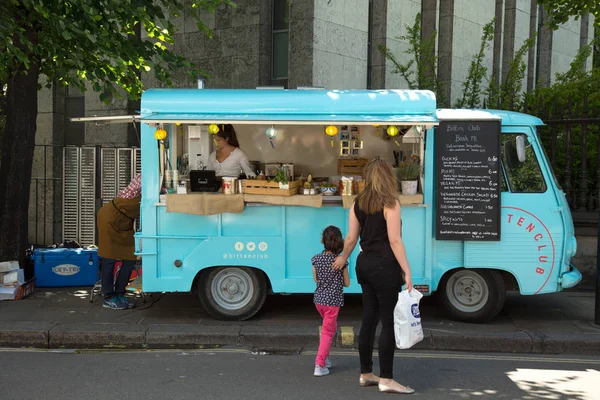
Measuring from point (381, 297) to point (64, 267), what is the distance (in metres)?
5.70

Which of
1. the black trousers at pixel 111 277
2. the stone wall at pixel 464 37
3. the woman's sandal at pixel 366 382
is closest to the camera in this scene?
the woman's sandal at pixel 366 382

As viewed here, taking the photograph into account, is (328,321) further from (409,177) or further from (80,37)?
(80,37)

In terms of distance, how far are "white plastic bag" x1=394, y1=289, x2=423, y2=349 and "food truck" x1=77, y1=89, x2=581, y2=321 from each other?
6.79ft

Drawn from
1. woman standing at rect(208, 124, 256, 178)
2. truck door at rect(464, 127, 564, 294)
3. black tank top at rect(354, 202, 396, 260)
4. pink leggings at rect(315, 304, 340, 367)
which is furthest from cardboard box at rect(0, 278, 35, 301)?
truck door at rect(464, 127, 564, 294)

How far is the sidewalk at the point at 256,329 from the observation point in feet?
21.2

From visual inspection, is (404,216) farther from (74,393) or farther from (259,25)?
(259,25)

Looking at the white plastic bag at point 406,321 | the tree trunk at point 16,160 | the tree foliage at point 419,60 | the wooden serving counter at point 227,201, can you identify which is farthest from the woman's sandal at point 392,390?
the tree foliage at point 419,60

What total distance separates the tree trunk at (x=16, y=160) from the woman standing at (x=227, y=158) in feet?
9.69

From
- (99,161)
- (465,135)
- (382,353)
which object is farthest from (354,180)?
(99,161)

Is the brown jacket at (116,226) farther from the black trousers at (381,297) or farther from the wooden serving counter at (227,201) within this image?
the black trousers at (381,297)

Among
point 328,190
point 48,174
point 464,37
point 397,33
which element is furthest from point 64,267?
point 464,37

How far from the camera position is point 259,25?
12.7 m

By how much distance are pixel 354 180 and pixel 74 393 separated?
3.82 meters

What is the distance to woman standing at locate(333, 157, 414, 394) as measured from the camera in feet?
15.8
